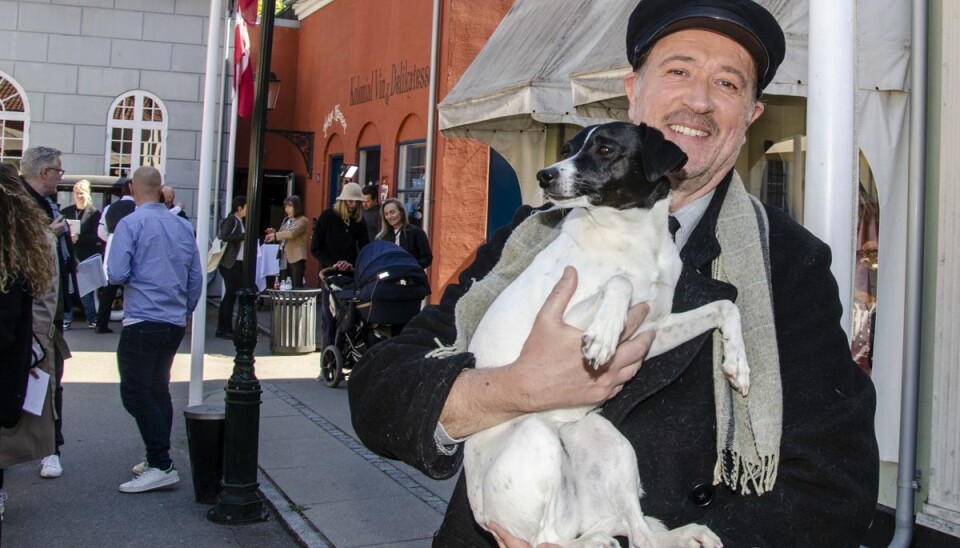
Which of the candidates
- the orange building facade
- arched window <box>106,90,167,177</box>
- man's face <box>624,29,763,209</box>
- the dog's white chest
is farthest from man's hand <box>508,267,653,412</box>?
arched window <box>106,90,167,177</box>

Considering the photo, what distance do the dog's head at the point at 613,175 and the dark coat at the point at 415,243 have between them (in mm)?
9170

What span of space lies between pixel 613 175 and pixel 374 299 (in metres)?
7.38

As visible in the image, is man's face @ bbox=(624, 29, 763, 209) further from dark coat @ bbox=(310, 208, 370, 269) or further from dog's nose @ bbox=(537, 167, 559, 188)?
dark coat @ bbox=(310, 208, 370, 269)

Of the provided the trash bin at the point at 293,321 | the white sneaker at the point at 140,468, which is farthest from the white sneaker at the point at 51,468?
the trash bin at the point at 293,321

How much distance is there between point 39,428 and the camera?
18.3 feet

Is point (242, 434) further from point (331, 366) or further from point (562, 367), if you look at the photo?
point (562, 367)

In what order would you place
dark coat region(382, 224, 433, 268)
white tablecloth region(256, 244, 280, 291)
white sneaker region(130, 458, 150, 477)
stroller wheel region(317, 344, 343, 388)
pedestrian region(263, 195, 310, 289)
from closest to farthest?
white sneaker region(130, 458, 150, 477)
stroller wheel region(317, 344, 343, 388)
dark coat region(382, 224, 433, 268)
pedestrian region(263, 195, 310, 289)
white tablecloth region(256, 244, 280, 291)

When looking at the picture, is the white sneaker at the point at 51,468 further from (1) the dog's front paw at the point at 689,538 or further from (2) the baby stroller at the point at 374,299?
(1) the dog's front paw at the point at 689,538

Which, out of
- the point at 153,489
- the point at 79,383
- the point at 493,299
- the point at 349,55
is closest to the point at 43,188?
the point at 153,489

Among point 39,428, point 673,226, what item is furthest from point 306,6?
point 673,226

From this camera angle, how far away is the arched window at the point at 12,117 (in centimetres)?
2019

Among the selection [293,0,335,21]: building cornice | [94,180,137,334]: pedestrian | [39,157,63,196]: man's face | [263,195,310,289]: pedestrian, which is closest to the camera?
[39,157,63,196]: man's face

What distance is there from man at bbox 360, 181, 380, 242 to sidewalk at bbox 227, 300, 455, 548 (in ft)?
15.5

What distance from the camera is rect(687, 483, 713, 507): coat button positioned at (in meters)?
2.05
